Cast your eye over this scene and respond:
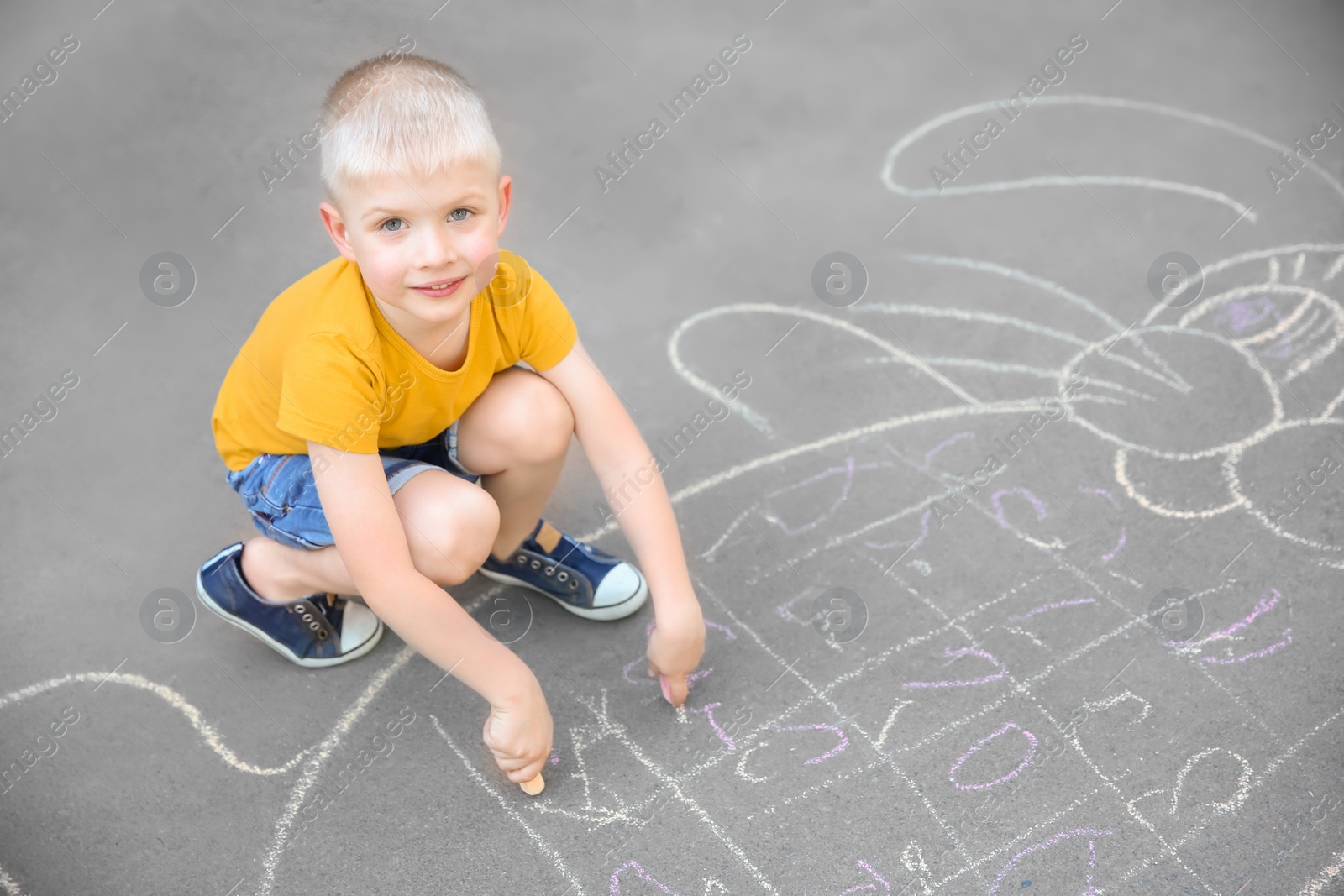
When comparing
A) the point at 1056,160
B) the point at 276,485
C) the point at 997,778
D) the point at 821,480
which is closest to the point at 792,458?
the point at 821,480

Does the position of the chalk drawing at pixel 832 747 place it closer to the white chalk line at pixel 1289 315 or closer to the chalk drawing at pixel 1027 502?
the chalk drawing at pixel 1027 502

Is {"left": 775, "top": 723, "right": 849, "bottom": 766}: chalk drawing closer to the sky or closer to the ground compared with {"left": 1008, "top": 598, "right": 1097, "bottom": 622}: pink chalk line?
closer to the ground

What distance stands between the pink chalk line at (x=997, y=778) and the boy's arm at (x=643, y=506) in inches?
16.1

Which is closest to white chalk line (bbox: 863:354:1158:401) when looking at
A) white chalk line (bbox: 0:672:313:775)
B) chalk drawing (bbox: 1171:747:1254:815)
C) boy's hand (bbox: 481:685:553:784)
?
chalk drawing (bbox: 1171:747:1254:815)

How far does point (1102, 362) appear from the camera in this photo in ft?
7.56

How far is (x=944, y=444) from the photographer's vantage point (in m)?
2.15

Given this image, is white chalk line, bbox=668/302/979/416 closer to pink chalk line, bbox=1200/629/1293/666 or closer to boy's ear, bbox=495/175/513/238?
pink chalk line, bbox=1200/629/1293/666

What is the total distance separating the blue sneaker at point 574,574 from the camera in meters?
1.84

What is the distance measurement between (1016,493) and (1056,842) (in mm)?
694

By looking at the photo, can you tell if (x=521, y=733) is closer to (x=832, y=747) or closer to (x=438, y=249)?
(x=832, y=747)

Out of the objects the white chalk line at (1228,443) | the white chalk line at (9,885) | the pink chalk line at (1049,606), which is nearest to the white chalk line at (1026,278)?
the white chalk line at (1228,443)

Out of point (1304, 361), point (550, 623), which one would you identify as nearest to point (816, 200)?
point (1304, 361)

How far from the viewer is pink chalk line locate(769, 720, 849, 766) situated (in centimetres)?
165

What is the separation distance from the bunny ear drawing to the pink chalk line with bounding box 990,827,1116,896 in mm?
1655
